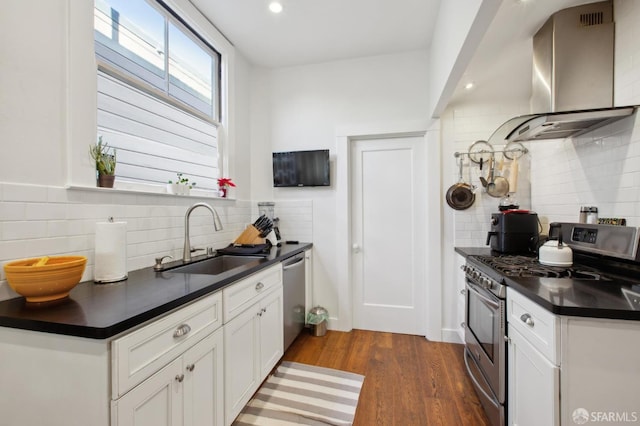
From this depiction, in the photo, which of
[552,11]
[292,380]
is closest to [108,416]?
[292,380]

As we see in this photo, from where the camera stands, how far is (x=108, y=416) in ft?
2.75

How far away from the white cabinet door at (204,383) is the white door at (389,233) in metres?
1.80

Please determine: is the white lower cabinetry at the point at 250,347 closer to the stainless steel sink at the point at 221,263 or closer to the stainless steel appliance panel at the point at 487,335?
the stainless steel sink at the point at 221,263

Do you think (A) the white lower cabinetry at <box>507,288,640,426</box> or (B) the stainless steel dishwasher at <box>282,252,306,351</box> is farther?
(B) the stainless steel dishwasher at <box>282,252,306,351</box>

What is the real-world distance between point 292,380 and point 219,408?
78 centimetres

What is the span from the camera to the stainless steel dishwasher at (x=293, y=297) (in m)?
2.27

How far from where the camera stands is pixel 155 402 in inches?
39.2

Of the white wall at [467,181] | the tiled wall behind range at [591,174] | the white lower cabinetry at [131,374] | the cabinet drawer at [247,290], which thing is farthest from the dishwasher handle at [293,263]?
the tiled wall behind range at [591,174]

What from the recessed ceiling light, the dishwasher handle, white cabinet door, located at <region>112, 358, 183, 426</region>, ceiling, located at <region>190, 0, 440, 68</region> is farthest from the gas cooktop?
the recessed ceiling light

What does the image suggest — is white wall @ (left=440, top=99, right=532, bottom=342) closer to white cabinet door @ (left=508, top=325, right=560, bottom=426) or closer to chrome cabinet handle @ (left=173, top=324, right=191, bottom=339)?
white cabinet door @ (left=508, top=325, right=560, bottom=426)

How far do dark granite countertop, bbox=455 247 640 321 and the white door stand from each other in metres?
1.40

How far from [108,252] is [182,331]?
0.64m

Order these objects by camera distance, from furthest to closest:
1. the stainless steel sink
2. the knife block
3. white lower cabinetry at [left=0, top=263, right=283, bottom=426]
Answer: the knife block, the stainless steel sink, white lower cabinetry at [left=0, top=263, right=283, bottom=426]

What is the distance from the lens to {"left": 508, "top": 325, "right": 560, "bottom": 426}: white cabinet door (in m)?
1.04
